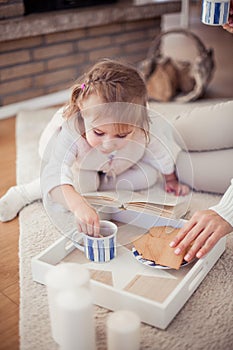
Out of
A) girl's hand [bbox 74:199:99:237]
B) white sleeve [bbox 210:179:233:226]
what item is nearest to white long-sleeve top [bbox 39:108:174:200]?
girl's hand [bbox 74:199:99:237]

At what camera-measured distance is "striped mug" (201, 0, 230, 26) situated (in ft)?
3.69

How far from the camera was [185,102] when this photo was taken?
2.30m

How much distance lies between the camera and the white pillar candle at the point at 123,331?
2.67 feet

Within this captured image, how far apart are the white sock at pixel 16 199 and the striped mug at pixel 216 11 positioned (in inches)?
26.0

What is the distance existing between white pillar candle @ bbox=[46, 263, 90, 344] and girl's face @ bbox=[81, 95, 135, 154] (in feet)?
1.33

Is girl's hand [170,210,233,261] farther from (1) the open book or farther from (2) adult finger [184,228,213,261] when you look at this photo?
(1) the open book

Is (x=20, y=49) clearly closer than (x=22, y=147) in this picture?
No

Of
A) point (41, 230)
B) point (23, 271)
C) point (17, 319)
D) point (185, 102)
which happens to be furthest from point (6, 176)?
point (185, 102)

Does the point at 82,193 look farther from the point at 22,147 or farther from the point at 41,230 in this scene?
the point at 22,147

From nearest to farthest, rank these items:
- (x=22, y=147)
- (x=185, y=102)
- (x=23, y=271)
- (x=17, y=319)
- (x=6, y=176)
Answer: (x=17, y=319)
(x=23, y=271)
(x=6, y=176)
(x=22, y=147)
(x=185, y=102)

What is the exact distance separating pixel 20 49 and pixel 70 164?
1.16 metres

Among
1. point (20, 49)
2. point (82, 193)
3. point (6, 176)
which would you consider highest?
point (20, 49)

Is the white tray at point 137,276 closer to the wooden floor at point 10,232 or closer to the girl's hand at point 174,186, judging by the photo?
the wooden floor at point 10,232

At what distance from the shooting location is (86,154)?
1.30m
